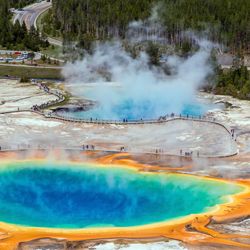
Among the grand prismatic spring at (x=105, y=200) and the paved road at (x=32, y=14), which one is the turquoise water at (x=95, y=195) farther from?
the paved road at (x=32, y=14)

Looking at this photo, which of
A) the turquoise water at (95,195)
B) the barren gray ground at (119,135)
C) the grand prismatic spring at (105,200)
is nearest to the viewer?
the grand prismatic spring at (105,200)

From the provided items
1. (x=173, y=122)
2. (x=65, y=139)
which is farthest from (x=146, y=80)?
(x=65, y=139)

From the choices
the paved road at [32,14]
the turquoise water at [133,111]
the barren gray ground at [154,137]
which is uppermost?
the paved road at [32,14]

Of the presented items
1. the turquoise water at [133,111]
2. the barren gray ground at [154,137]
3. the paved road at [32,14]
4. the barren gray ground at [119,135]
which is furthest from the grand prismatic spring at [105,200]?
the paved road at [32,14]

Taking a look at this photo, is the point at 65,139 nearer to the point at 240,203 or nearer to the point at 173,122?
the point at 173,122

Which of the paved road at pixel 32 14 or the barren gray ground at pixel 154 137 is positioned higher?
the paved road at pixel 32 14

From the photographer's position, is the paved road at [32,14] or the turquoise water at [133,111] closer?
the turquoise water at [133,111]

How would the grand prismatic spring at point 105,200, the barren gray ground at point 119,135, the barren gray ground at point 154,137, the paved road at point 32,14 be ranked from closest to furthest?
the grand prismatic spring at point 105,200 → the barren gray ground at point 154,137 → the barren gray ground at point 119,135 → the paved road at point 32,14

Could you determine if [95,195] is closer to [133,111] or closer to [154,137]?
[154,137]
